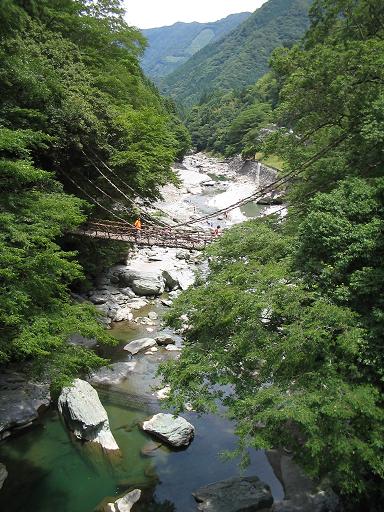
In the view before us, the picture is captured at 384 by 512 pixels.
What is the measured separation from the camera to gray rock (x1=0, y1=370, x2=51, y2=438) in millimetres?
8992

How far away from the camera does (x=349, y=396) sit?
204 inches

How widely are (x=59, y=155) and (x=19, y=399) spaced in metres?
8.24

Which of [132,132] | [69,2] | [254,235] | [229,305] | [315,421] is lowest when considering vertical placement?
[315,421]

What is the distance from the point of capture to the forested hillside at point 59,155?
746 cm

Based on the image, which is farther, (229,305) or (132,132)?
(132,132)

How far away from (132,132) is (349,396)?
13594 mm

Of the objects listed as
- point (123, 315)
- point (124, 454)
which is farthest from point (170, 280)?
point (124, 454)

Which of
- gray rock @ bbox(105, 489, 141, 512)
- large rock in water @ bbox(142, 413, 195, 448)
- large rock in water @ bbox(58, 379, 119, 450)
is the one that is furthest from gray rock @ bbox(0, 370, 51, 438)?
gray rock @ bbox(105, 489, 141, 512)

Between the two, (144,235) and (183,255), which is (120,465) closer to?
(144,235)

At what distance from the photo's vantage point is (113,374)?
1184 cm

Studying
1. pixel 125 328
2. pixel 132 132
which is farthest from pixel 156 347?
pixel 132 132

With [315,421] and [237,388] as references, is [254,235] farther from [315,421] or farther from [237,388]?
[315,421]

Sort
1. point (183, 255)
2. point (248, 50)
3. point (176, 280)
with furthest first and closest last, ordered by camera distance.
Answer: point (248, 50) → point (183, 255) → point (176, 280)

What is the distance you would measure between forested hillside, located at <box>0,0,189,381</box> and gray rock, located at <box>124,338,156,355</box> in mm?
2876
